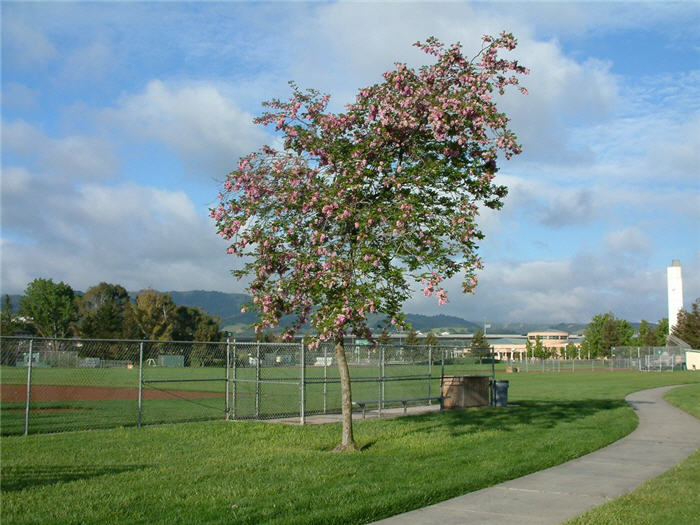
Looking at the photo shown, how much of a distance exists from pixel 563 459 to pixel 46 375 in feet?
122

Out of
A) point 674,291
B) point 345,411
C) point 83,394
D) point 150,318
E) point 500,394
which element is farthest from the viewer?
point 674,291

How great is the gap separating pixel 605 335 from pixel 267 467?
104614mm

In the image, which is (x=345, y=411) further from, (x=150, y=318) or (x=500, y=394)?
(x=150, y=318)

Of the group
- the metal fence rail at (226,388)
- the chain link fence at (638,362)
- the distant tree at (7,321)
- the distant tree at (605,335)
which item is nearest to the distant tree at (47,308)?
the distant tree at (7,321)

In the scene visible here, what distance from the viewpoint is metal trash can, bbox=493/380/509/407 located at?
79.0ft

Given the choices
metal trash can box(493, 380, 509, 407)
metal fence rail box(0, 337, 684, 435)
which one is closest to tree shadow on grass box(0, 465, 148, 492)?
metal fence rail box(0, 337, 684, 435)

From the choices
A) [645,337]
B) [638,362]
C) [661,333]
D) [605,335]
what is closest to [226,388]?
[638,362]

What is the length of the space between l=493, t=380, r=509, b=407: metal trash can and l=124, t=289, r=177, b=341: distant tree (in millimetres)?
74059

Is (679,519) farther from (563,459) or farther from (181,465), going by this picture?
(181,465)

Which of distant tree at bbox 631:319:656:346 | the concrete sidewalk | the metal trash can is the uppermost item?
distant tree at bbox 631:319:656:346

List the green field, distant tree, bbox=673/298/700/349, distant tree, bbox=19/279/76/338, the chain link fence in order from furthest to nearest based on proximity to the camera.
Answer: distant tree, bbox=19/279/76/338, distant tree, bbox=673/298/700/349, the chain link fence, the green field

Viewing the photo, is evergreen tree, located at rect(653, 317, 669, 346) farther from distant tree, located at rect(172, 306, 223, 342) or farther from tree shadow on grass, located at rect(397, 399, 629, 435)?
tree shadow on grass, located at rect(397, 399, 629, 435)

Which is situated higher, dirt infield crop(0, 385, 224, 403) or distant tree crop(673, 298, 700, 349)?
distant tree crop(673, 298, 700, 349)

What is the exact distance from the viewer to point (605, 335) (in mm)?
108375
